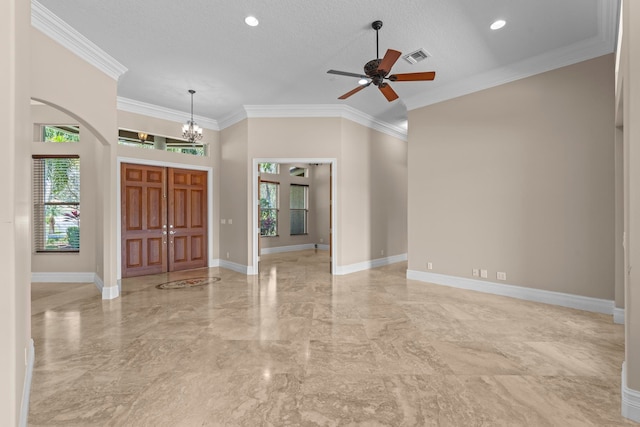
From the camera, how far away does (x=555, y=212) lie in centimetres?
400

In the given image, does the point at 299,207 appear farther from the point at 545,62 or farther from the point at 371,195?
the point at 545,62

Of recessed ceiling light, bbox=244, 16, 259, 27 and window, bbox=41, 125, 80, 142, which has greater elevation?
recessed ceiling light, bbox=244, 16, 259, 27

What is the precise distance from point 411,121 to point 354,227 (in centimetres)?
245

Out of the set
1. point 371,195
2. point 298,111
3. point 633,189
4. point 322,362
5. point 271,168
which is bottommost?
point 322,362

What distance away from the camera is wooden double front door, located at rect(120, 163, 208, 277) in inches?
224

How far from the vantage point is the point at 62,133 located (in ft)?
18.1

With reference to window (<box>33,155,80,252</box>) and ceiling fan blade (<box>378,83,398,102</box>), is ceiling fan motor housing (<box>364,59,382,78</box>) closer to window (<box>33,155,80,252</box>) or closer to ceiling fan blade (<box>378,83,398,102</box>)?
ceiling fan blade (<box>378,83,398,102</box>)

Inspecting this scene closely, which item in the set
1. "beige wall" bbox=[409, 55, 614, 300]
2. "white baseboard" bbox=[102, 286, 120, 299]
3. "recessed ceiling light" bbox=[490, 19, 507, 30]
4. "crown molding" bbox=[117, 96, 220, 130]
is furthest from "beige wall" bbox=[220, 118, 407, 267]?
"recessed ceiling light" bbox=[490, 19, 507, 30]

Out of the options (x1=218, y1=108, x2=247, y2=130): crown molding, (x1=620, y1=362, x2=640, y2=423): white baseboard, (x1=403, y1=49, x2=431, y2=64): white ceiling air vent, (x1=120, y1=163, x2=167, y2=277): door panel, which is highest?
(x1=403, y1=49, x2=431, y2=64): white ceiling air vent

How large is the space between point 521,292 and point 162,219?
264 inches

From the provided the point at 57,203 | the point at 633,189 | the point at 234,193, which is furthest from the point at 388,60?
the point at 57,203

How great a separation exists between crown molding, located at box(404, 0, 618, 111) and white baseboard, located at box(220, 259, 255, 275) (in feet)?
15.6

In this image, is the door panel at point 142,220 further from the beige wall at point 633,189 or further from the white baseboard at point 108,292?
the beige wall at point 633,189

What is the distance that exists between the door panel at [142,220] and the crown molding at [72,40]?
200cm
